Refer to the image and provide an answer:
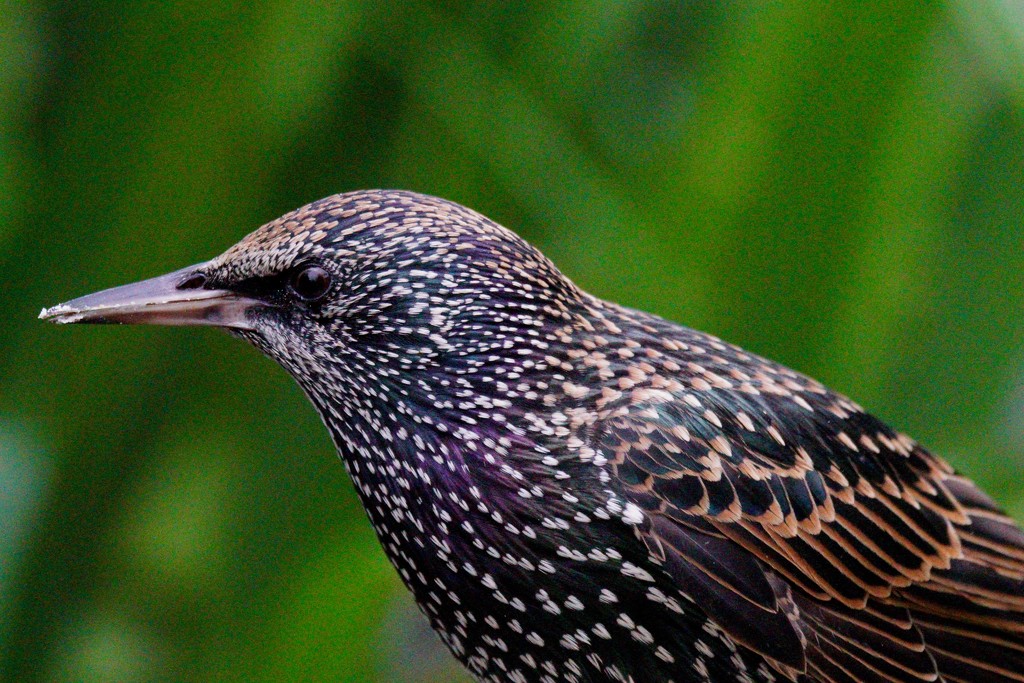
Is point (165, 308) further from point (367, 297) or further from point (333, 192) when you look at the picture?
point (333, 192)

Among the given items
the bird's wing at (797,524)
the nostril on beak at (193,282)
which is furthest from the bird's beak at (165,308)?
the bird's wing at (797,524)

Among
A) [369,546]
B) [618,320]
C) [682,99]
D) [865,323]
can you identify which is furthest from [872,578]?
Result: [682,99]

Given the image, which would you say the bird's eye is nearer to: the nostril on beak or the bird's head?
the bird's head

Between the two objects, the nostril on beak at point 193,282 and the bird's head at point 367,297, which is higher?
the bird's head at point 367,297

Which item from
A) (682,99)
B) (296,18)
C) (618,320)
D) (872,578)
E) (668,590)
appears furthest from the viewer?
(682,99)

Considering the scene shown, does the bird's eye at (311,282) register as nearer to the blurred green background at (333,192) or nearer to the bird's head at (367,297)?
the bird's head at (367,297)

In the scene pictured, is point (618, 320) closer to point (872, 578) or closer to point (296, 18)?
point (872, 578)

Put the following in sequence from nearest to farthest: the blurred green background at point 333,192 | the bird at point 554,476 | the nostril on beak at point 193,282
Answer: the bird at point 554,476
the nostril on beak at point 193,282
the blurred green background at point 333,192
